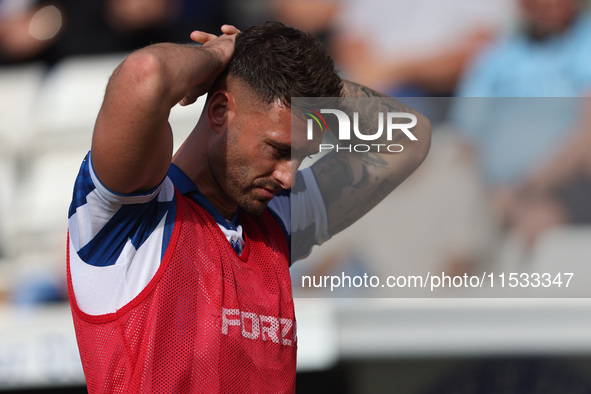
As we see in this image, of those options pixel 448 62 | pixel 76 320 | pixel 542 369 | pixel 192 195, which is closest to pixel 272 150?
pixel 192 195

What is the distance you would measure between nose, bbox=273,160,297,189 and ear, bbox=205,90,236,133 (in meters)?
0.17

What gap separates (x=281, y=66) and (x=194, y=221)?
1.44 ft

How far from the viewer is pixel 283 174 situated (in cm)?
192

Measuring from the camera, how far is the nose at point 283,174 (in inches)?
75.5

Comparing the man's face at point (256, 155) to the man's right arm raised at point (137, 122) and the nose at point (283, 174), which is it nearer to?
the nose at point (283, 174)

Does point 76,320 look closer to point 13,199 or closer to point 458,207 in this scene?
point 458,207

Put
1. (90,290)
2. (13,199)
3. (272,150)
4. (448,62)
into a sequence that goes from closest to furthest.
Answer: (90,290) → (272,150) → (448,62) → (13,199)

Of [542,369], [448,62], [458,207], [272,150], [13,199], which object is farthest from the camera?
[13,199]

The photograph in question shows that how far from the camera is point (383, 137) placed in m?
2.44

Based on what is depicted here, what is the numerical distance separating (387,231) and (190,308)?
8.24 feet

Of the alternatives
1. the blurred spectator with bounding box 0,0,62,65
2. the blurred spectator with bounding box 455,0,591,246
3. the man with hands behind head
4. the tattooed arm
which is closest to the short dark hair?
the man with hands behind head

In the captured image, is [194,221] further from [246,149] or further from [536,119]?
[536,119]
